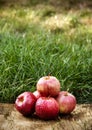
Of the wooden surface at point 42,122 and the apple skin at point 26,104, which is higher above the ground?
the apple skin at point 26,104

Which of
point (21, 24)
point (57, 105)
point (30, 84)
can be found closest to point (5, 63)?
point (30, 84)

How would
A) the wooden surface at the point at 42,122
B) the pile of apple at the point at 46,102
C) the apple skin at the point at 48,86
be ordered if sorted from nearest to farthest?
the wooden surface at the point at 42,122, the pile of apple at the point at 46,102, the apple skin at the point at 48,86

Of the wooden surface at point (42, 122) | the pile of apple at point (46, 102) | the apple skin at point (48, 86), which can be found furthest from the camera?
the apple skin at point (48, 86)

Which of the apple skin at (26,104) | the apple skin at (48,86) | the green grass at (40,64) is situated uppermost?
the apple skin at (48,86)

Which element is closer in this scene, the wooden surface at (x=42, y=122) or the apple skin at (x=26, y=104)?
the wooden surface at (x=42, y=122)

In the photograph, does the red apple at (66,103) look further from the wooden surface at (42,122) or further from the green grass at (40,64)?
the green grass at (40,64)

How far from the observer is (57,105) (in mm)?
3842

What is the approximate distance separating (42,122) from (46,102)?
171mm

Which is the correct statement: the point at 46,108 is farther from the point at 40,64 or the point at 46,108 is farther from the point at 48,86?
the point at 40,64

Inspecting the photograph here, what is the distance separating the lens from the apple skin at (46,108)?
12.4 ft

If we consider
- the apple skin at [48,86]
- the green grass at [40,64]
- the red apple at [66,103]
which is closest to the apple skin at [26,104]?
the apple skin at [48,86]

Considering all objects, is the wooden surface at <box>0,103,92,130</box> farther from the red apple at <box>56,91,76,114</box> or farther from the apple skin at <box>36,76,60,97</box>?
the apple skin at <box>36,76,60,97</box>

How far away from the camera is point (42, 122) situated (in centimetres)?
379

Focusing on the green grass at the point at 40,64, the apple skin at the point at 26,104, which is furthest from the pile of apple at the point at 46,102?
the green grass at the point at 40,64
